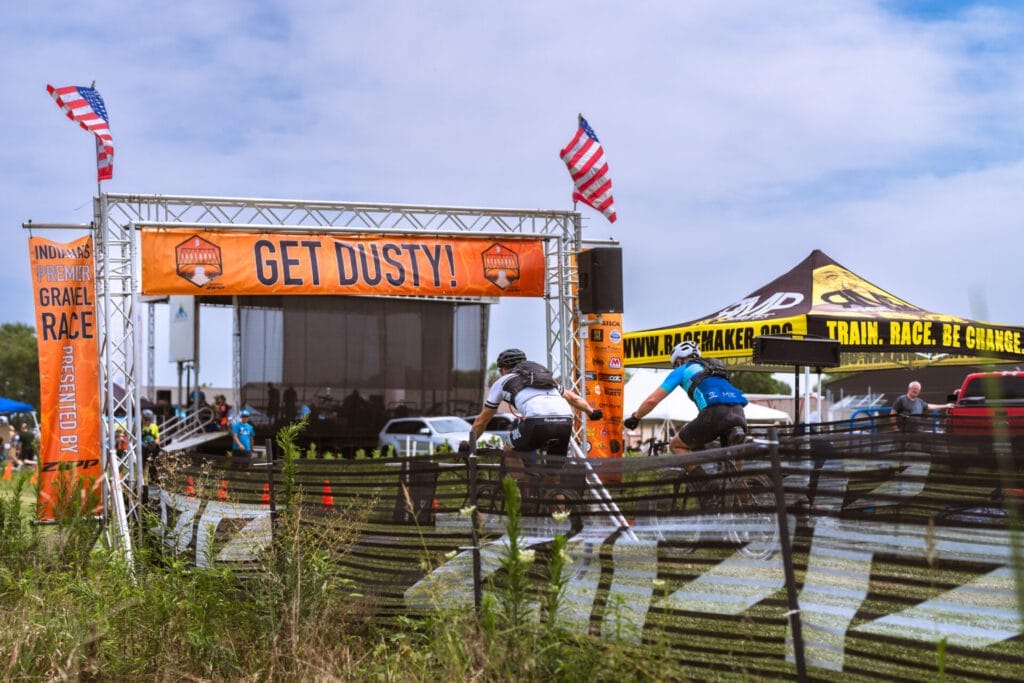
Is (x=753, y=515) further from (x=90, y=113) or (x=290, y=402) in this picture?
(x=290, y=402)

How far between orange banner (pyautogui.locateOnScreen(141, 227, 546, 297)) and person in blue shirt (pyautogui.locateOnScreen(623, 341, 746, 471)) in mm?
4780

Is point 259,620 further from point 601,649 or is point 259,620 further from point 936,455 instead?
point 936,455

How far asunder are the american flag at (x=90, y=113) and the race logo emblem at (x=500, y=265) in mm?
4462

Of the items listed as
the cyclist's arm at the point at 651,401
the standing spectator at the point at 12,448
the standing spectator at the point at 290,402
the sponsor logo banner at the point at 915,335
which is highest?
the sponsor logo banner at the point at 915,335

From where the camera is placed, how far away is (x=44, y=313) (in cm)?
1224

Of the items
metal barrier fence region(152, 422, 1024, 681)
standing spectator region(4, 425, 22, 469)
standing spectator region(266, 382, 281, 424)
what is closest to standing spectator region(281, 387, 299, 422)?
standing spectator region(266, 382, 281, 424)

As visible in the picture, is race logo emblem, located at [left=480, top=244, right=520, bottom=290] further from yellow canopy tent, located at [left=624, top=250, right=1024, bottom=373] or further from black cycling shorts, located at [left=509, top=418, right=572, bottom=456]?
yellow canopy tent, located at [left=624, top=250, right=1024, bottom=373]

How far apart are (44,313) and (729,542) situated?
32.9 ft

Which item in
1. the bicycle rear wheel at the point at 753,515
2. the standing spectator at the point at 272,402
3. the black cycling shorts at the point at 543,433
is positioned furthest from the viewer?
the standing spectator at the point at 272,402

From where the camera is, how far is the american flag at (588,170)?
44.8ft

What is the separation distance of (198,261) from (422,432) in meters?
13.8

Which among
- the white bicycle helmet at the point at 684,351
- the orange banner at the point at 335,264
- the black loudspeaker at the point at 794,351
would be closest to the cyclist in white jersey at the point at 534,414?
the white bicycle helmet at the point at 684,351

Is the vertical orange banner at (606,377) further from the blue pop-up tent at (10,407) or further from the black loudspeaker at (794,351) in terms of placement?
the blue pop-up tent at (10,407)

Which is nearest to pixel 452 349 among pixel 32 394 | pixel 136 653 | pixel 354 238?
pixel 354 238
